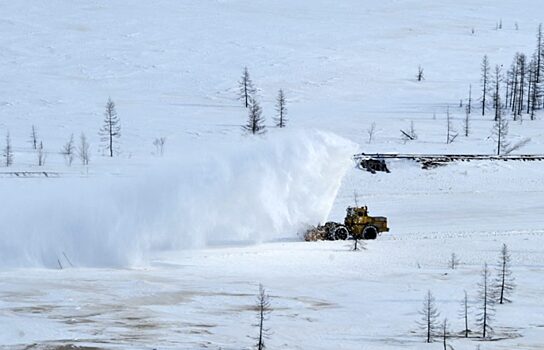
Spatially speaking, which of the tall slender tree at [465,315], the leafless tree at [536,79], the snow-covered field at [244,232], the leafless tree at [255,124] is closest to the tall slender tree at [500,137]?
the snow-covered field at [244,232]

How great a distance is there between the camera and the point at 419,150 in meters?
70.3

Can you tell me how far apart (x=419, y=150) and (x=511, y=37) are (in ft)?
238

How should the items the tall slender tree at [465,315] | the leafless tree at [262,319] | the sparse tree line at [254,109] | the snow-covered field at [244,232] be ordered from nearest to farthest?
1. the leafless tree at [262,319]
2. the tall slender tree at [465,315]
3. the snow-covered field at [244,232]
4. the sparse tree line at [254,109]

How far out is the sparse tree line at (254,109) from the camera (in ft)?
255

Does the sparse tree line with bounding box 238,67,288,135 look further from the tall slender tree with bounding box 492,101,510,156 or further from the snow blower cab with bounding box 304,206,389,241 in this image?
the snow blower cab with bounding box 304,206,389,241

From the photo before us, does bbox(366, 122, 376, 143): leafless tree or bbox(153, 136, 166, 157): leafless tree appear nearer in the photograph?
bbox(153, 136, 166, 157): leafless tree

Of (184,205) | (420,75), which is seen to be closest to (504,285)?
(184,205)

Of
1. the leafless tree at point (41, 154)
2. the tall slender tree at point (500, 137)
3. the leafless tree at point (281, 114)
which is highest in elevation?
the leafless tree at point (281, 114)

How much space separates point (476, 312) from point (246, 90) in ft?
241

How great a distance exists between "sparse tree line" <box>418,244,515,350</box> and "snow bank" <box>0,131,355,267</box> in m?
8.93

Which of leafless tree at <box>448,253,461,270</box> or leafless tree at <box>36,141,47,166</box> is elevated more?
leafless tree at <box>36,141,47,166</box>

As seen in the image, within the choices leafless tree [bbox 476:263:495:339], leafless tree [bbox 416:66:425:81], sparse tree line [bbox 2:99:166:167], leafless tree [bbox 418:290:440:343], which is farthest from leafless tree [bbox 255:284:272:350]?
leafless tree [bbox 416:66:425:81]

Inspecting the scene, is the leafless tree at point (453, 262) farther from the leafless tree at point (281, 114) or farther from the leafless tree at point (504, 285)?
the leafless tree at point (281, 114)

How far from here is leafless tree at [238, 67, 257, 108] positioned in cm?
9562
